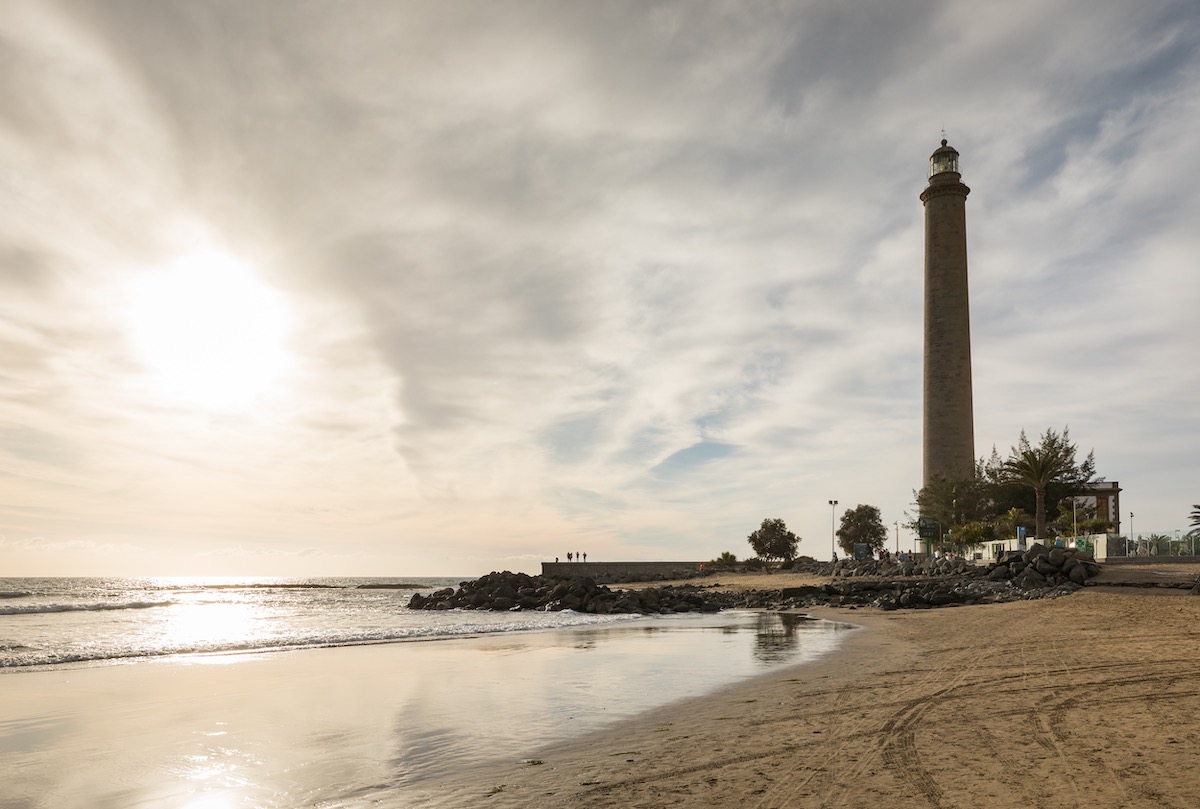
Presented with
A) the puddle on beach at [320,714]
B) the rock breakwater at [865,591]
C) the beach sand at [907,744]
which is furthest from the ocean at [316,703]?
the rock breakwater at [865,591]

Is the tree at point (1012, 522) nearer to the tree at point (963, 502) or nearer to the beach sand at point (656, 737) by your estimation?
the tree at point (963, 502)

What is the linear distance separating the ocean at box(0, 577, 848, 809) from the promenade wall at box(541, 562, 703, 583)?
7027 cm

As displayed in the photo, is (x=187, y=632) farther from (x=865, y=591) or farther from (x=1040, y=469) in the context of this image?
(x=1040, y=469)

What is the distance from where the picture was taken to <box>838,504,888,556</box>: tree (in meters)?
96.4

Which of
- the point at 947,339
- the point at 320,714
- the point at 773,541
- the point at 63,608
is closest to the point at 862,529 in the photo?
the point at 773,541

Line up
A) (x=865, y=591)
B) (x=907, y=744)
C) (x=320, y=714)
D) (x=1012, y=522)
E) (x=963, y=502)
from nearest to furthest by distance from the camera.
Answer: (x=907, y=744)
(x=320, y=714)
(x=865, y=591)
(x=1012, y=522)
(x=963, y=502)

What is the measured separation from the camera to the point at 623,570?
112125 mm

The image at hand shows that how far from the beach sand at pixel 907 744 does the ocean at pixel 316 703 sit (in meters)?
0.90

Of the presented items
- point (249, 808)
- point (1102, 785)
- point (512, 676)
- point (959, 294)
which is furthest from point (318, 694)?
point (959, 294)

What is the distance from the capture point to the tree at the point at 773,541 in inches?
3722

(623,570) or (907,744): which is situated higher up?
(907,744)

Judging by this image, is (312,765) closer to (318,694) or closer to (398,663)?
(318,694)

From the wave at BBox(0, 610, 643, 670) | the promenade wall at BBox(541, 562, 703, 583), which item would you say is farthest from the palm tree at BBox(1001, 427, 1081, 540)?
the promenade wall at BBox(541, 562, 703, 583)

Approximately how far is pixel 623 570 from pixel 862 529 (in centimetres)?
3587
